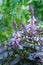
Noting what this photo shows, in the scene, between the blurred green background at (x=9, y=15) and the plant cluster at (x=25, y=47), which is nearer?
the plant cluster at (x=25, y=47)

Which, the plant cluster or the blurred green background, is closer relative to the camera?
the plant cluster

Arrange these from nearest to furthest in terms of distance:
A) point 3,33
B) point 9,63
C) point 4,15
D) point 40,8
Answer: point 9,63 < point 3,33 < point 4,15 < point 40,8

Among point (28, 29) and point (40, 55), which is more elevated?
point (28, 29)

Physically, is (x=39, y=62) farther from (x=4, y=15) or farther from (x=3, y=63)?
(x=4, y=15)

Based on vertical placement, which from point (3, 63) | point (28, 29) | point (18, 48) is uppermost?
point (28, 29)

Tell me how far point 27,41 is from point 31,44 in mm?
49

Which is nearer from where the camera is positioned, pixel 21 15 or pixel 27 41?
pixel 27 41

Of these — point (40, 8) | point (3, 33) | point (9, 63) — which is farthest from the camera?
point (40, 8)

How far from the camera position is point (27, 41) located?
86.8 inches

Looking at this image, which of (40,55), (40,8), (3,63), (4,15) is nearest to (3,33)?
(4,15)

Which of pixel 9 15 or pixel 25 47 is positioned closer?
pixel 25 47

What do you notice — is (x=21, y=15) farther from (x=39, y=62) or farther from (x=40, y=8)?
(x=39, y=62)

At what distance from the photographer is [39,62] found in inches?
85.0

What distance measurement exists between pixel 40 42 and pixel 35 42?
7cm
